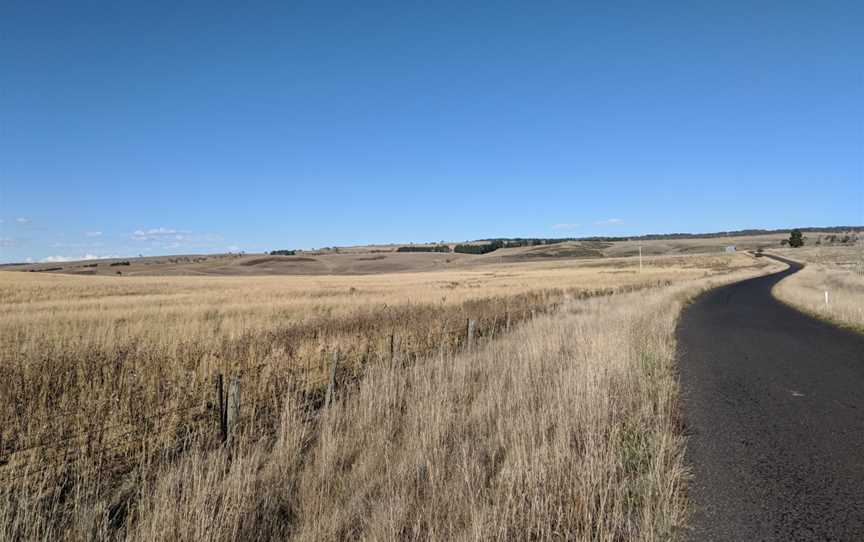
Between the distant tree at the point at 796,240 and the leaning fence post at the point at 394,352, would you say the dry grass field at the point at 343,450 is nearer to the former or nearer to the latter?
the leaning fence post at the point at 394,352

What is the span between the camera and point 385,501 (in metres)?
4.54

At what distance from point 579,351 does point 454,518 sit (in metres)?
6.62

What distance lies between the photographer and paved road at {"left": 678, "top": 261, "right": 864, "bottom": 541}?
445 centimetres

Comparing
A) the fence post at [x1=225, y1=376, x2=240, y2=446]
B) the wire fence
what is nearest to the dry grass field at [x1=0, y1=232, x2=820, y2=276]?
the wire fence

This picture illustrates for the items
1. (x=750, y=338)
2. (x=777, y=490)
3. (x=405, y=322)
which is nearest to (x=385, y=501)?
(x=777, y=490)

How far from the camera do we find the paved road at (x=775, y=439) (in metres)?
4.45

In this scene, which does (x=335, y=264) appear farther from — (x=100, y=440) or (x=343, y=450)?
(x=343, y=450)

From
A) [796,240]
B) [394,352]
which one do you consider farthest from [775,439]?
[796,240]

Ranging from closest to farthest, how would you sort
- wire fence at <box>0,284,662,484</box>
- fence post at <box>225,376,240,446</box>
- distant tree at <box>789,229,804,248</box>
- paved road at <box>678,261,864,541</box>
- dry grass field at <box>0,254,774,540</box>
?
dry grass field at <box>0,254,774,540</box> < paved road at <box>678,261,864,541</box> < wire fence at <box>0,284,662,484</box> < fence post at <box>225,376,240,446</box> < distant tree at <box>789,229,804,248</box>

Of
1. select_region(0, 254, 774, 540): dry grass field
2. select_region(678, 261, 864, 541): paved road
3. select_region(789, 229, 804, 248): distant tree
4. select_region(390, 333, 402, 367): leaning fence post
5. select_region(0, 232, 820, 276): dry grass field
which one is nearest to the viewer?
select_region(0, 254, 774, 540): dry grass field

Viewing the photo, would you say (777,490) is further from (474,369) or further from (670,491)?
(474,369)

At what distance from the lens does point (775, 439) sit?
648 cm

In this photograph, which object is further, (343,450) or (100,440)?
(343,450)

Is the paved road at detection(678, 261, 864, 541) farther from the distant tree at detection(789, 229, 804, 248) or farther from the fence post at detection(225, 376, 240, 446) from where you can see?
the distant tree at detection(789, 229, 804, 248)
